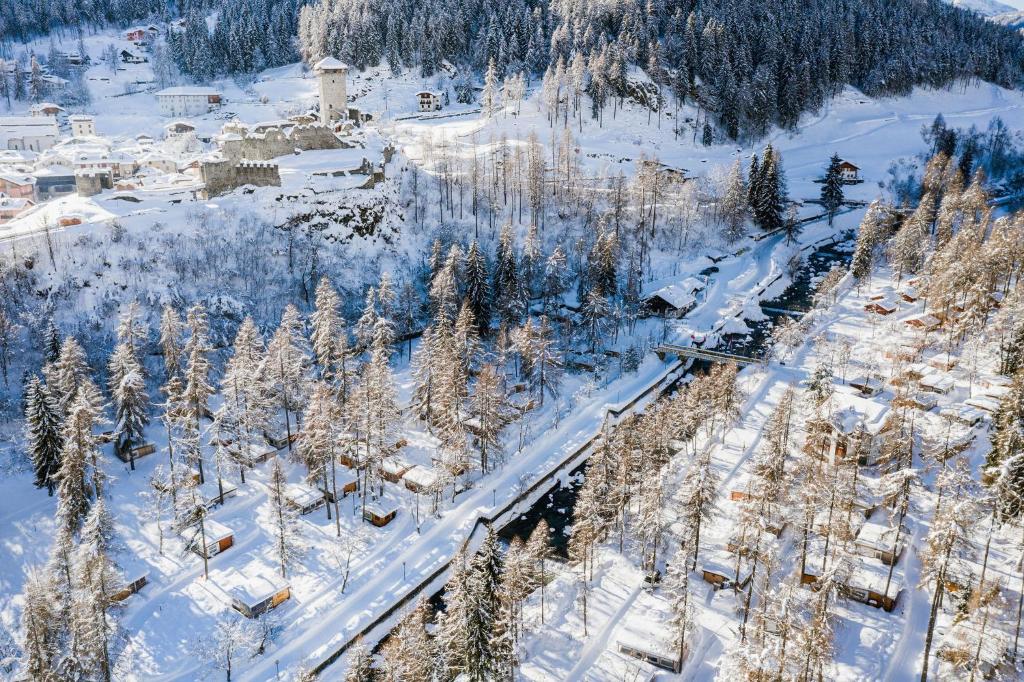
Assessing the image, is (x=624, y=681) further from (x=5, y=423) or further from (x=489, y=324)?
(x=5, y=423)

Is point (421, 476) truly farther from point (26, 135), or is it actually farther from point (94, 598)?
point (26, 135)

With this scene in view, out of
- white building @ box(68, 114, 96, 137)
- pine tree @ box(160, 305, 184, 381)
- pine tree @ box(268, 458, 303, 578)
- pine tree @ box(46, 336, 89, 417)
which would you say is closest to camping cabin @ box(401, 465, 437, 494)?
pine tree @ box(268, 458, 303, 578)

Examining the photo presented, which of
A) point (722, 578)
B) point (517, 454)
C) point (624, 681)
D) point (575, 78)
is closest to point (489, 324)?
point (517, 454)

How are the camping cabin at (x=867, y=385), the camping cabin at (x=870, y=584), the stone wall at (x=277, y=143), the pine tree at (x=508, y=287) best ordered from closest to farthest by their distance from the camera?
1. the camping cabin at (x=870, y=584)
2. the camping cabin at (x=867, y=385)
3. the pine tree at (x=508, y=287)
4. the stone wall at (x=277, y=143)

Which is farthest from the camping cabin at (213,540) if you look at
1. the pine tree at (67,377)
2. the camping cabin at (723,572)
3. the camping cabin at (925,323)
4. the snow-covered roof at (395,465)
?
the camping cabin at (925,323)

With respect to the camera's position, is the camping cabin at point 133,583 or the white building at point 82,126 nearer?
the camping cabin at point 133,583

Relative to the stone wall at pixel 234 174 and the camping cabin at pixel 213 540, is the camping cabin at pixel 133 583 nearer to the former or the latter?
the camping cabin at pixel 213 540
